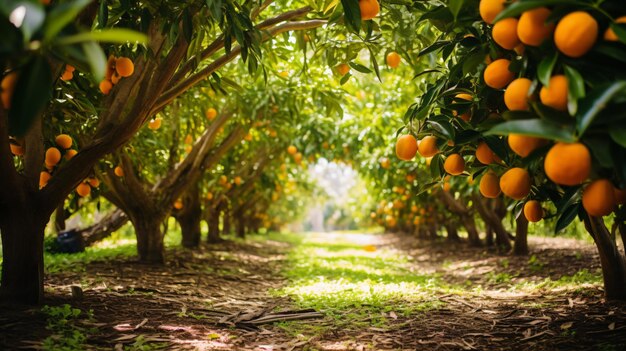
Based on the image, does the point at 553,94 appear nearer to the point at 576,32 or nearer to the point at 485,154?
the point at 576,32

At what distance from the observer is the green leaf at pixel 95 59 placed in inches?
45.6

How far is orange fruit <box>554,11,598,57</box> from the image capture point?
1429mm

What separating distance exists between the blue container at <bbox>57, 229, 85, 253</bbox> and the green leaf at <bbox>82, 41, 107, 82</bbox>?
647 cm

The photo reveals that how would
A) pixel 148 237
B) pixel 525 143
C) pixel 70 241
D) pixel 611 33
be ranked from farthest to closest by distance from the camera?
pixel 70 241, pixel 148 237, pixel 525 143, pixel 611 33

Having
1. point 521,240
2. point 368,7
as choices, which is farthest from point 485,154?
point 521,240

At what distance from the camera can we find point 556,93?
4.89 ft

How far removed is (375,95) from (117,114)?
485 centimetres

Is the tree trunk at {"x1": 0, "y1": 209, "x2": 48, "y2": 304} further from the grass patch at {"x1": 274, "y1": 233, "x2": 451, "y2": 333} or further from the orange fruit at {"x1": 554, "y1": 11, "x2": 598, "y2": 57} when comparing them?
the orange fruit at {"x1": 554, "y1": 11, "x2": 598, "y2": 57}

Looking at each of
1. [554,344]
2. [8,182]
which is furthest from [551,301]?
[8,182]

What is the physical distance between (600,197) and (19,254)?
3.16m

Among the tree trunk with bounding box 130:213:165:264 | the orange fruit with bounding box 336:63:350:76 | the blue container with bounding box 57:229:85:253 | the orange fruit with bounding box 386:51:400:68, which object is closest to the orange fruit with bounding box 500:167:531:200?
the orange fruit with bounding box 386:51:400:68

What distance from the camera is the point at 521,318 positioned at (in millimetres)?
3174

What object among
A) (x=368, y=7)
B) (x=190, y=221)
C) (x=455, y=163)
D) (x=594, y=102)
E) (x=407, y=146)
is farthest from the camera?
(x=190, y=221)

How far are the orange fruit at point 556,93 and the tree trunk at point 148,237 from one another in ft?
17.2
